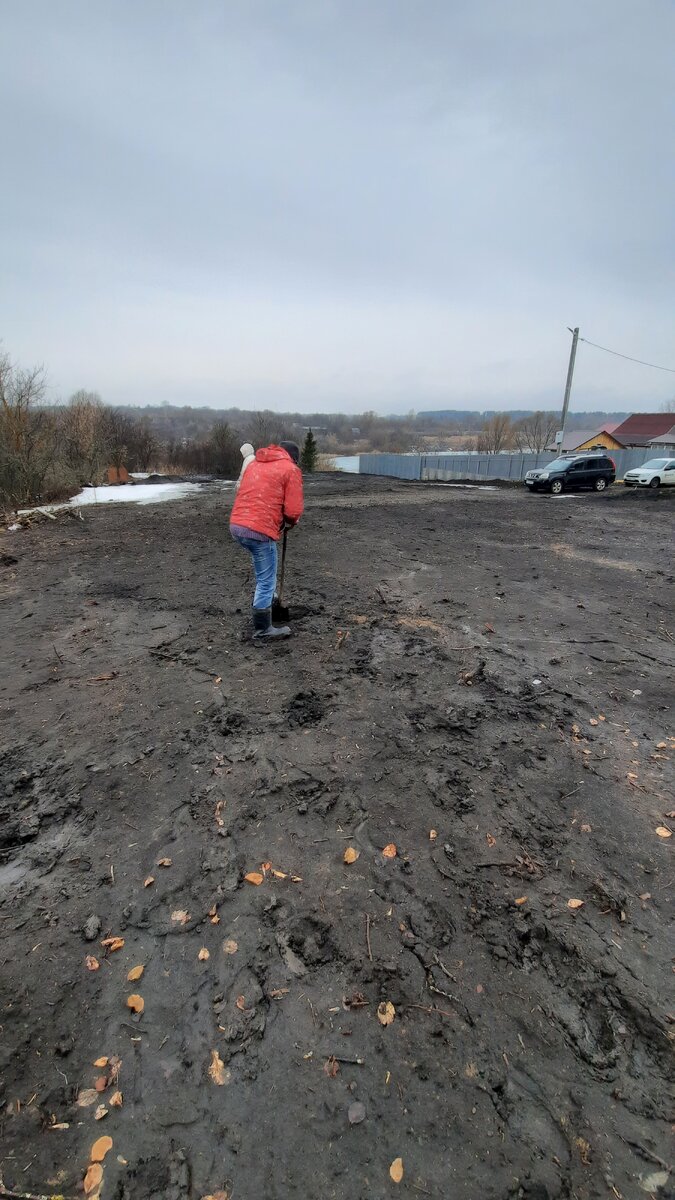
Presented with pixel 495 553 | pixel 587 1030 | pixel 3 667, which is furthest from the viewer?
pixel 495 553

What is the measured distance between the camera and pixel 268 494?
444 centimetres

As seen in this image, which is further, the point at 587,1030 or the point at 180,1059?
the point at 587,1030

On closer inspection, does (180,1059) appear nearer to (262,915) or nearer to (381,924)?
(262,915)

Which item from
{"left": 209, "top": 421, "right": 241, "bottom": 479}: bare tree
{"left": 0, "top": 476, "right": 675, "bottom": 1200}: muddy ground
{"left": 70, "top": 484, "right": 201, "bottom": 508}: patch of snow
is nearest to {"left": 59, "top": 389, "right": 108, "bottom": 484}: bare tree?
{"left": 70, "top": 484, "right": 201, "bottom": 508}: patch of snow

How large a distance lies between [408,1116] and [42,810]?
2171mm

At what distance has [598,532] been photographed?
39.1 ft

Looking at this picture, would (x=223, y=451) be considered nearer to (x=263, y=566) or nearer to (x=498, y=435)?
(x=263, y=566)

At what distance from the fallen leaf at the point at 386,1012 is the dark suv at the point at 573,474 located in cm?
2283

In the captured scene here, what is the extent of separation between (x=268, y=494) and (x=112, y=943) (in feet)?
11.0

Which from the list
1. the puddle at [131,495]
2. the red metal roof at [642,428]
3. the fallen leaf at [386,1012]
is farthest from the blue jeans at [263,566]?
the red metal roof at [642,428]

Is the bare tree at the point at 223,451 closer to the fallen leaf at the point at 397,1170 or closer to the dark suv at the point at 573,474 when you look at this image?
the dark suv at the point at 573,474

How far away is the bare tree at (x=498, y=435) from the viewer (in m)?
74.3

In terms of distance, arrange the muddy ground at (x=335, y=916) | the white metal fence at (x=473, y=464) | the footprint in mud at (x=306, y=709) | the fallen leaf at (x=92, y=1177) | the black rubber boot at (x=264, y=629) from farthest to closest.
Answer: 1. the white metal fence at (x=473, y=464)
2. the black rubber boot at (x=264, y=629)
3. the footprint in mud at (x=306, y=709)
4. the muddy ground at (x=335, y=916)
5. the fallen leaf at (x=92, y=1177)

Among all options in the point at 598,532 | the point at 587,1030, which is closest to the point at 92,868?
the point at 587,1030
